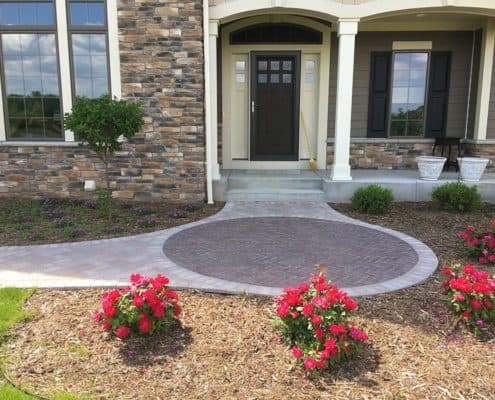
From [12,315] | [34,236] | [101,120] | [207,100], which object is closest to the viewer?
[12,315]

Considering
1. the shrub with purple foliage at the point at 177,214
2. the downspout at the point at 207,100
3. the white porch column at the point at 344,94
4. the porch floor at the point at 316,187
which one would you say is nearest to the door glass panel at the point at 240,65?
the downspout at the point at 207,100

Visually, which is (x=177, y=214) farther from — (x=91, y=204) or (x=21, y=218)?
(x=21, y=218)

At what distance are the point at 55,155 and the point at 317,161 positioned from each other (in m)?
4.90

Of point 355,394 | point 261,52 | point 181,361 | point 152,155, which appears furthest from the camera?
point 261,52

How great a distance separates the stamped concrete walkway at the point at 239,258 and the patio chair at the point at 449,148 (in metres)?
3.68

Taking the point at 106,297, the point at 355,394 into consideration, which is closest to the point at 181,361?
the point at 106,297

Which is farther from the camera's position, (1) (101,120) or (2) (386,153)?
(2) (386,153)

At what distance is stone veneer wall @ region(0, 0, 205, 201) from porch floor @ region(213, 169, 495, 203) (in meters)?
0.73

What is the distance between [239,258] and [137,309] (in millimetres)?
1959

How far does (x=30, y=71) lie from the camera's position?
711 centimetres

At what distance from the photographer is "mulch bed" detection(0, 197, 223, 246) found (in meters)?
5.52

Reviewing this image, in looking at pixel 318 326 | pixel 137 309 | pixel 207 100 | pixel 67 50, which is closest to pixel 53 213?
pixel 67 50

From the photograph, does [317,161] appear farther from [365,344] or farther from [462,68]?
[365,344]

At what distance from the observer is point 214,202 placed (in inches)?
291
